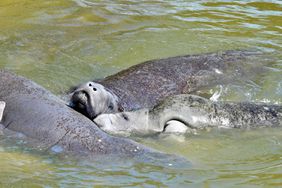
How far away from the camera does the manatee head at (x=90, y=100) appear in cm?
740

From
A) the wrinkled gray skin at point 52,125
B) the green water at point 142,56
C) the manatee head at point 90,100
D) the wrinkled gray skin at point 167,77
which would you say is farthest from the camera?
the wrinkled gray skin at point 167,77

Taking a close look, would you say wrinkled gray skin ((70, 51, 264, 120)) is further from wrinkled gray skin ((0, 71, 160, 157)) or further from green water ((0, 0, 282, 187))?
wrinkled gray skin ((0, 71, 160, 157))

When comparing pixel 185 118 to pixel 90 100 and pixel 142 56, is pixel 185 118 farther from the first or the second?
pixel 142 56

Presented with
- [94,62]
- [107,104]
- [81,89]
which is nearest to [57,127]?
[81,89]

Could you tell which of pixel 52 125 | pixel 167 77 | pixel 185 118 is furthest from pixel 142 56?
pixel 52 125

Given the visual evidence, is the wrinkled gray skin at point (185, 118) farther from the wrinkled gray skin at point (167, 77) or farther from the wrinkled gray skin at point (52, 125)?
the wrinkled gray skin at point (52, 125)

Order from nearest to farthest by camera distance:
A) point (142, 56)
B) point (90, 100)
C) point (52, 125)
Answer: point (52, 125) → point (90, 100) → point (142, 56)

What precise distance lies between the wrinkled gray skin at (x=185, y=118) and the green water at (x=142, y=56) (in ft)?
0.60

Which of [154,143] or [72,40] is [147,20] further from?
[154,143]

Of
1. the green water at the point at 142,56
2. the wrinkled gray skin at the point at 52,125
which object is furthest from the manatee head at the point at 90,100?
the green water at the point at 142,56

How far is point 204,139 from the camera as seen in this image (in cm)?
725

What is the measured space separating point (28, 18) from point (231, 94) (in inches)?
177

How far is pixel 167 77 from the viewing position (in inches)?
365

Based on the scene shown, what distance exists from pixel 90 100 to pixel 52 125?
897mm
